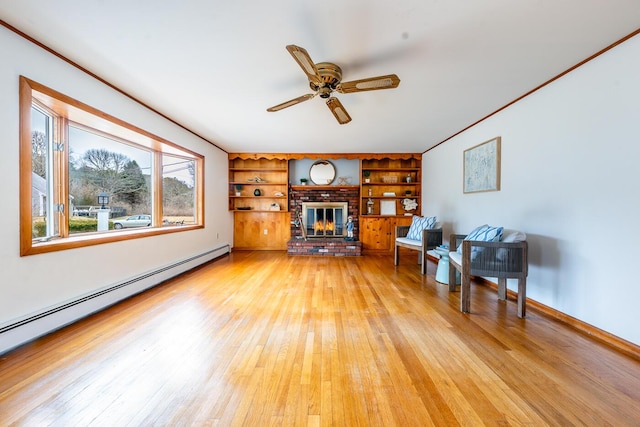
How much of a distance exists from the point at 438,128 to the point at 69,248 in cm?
464

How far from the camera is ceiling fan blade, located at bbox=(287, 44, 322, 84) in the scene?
1621mm

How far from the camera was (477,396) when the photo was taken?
4.50ft

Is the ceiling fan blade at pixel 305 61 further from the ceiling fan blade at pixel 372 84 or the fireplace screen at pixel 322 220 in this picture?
the fireplace screen at pixel 322 220

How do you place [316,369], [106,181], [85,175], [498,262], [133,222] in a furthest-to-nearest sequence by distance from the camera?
[133,222] → [106,181] → [85,175] → [498,262] → [316,369]

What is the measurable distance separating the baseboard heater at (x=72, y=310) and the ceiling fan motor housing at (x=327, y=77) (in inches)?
110

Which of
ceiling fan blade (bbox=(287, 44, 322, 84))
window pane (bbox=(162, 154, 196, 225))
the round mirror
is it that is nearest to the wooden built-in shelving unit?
the round mirror

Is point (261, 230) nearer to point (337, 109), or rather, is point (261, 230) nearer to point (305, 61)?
point (337, 109)

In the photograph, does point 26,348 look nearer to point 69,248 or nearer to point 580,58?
point 69,248

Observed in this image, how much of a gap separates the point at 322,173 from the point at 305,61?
4223 millimetres

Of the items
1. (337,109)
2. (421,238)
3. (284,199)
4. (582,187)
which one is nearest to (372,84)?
(337,109)

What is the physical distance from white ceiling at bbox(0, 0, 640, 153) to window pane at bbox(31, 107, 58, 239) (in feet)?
2.15

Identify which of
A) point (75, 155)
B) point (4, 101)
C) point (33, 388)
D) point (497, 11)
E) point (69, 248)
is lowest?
point (33, 388)

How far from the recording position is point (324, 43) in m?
1.89

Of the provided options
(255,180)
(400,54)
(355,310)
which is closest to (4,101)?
(400,54)
